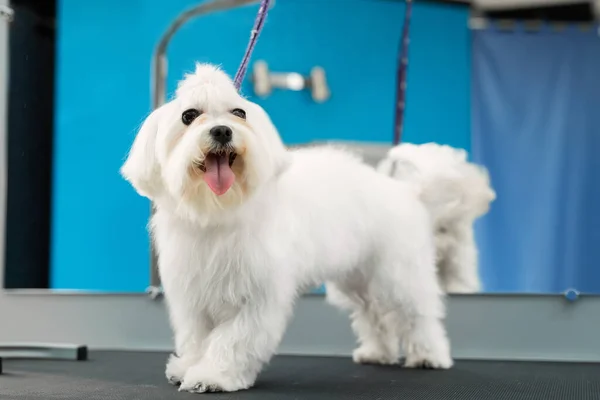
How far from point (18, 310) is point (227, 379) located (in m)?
1.69

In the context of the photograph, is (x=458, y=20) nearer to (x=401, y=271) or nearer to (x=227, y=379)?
(x=401, y=271)

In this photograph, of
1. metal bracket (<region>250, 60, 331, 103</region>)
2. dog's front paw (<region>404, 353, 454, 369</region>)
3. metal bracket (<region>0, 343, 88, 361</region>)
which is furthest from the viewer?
metal bracket (<region>250, 60, 331, 103</region>)

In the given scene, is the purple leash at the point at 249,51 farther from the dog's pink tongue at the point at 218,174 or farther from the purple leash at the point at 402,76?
the purple leash at the point at 402,76

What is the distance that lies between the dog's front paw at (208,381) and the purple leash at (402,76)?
150cm

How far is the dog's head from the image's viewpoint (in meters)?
1.77

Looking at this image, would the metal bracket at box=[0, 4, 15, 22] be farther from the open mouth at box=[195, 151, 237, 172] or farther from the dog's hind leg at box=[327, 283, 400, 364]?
the dog's hind leg at box=[327, 283, 400, 364]

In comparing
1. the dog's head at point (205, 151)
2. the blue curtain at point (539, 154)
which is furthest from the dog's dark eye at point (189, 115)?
the blue curtain at point (539, 154)

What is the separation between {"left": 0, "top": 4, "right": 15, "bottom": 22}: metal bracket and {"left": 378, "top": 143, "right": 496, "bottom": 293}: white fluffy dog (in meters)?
1.67

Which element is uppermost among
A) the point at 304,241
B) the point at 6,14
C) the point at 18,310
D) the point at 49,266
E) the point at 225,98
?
the point at 6,14

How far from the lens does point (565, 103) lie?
3076mm

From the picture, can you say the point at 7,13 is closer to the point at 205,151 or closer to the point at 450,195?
the point at 205,151

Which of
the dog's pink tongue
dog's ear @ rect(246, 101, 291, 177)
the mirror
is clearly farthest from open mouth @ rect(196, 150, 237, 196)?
the mirror

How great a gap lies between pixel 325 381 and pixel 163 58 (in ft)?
5.75

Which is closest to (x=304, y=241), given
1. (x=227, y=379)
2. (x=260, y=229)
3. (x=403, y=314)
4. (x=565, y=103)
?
(x=260, y=229)
